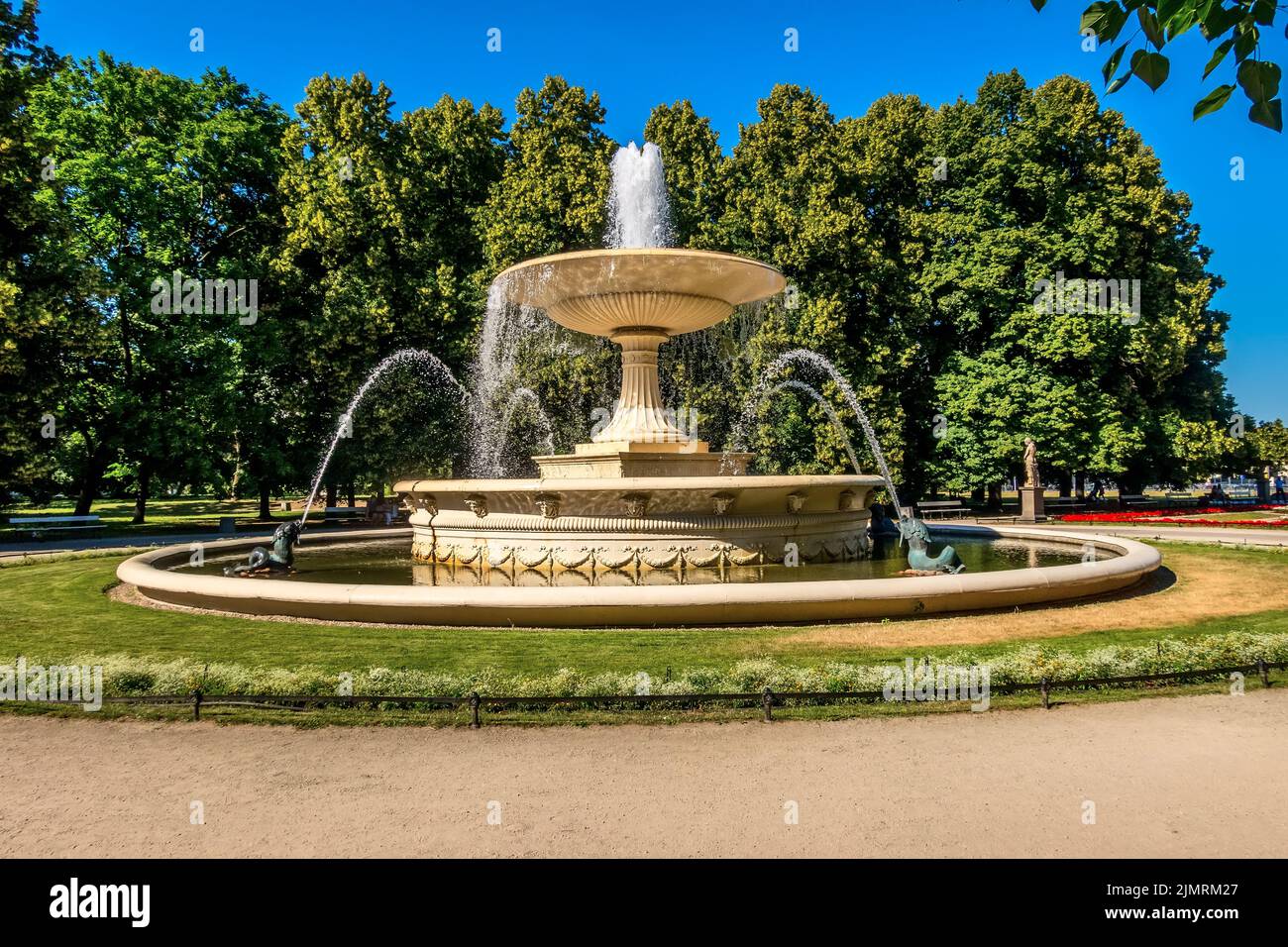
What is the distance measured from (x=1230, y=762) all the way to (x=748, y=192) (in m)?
28.3

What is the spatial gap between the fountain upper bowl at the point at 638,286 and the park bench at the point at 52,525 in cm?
1692

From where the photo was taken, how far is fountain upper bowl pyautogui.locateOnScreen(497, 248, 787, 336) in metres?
14.4

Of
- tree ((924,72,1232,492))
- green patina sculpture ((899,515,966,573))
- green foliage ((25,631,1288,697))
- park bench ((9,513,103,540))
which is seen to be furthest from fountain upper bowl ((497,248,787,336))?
park bench ((9,513,103,540))

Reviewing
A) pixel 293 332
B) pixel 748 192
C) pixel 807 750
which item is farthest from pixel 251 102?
pixel 807 750

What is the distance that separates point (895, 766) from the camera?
5320 mm

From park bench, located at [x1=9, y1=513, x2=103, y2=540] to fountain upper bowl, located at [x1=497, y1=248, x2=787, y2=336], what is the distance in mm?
16916

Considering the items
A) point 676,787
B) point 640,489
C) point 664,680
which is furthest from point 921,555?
point 676,787

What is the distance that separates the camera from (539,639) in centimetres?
884

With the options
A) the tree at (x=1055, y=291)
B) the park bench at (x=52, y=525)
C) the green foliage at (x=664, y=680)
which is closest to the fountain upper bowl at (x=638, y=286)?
the green foliage at (x=664, y=680)

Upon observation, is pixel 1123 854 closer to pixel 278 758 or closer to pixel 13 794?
pixel 278 758

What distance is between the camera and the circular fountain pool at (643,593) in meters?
9.13

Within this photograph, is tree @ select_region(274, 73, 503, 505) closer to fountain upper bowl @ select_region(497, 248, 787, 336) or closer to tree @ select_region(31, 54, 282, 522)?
tree @ select_region(31, 54, 282, 522)

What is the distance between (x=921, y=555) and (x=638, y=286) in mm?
7141

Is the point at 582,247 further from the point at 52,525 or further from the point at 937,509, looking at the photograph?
the point at 52,525
